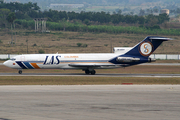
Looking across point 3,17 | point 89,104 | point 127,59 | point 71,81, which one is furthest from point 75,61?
point 3,17

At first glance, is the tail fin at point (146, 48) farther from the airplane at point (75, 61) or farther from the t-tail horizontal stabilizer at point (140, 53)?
the airplane at point (75, 61)

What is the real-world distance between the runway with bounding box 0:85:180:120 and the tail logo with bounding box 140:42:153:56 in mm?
18340

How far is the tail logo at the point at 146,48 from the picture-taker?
149 feet

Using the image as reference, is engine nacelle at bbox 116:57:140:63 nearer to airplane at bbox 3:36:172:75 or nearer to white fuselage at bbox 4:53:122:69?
airplane at bbox 3:36:172:75

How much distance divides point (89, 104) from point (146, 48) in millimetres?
27009

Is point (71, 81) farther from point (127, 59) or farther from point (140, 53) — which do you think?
point (140, 53)

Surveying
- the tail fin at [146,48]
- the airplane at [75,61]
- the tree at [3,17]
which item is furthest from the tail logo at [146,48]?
the tree at [3,17]

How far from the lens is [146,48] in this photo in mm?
45625

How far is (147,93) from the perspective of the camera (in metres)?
25.8

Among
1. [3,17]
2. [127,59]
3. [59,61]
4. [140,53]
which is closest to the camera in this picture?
[59,61]

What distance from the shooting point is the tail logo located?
4553cm

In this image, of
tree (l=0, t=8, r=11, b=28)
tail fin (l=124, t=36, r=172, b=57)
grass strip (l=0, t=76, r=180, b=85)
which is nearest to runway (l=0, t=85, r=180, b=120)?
grass strip (l=0, t=76, r=180, b=85)

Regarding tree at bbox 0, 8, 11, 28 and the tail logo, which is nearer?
the tail logo

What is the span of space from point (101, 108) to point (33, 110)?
4825mm
